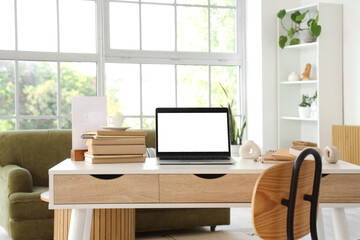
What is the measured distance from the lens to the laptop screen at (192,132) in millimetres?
2734

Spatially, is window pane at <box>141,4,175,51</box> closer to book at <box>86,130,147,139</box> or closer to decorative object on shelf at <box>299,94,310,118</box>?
decorative object on shelf at <box>299,94,310,118</box>

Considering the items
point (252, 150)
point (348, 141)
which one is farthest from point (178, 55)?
point (252, 150)

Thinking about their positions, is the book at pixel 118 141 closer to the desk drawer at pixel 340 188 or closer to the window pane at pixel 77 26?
the desk drawer at pixel 340 188

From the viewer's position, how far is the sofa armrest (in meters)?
3.92

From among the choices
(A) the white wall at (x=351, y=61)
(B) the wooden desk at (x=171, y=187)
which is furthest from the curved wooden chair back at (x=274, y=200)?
(A) the white wall at (x=351, y=61)

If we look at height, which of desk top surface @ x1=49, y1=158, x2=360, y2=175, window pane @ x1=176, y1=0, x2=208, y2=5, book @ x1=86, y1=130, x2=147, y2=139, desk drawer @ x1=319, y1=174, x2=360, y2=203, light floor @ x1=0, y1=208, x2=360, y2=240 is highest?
window pane @ x1=176, y1=0, x2=208, y2=5

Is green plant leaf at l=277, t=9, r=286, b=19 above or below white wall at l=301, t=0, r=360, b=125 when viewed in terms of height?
above

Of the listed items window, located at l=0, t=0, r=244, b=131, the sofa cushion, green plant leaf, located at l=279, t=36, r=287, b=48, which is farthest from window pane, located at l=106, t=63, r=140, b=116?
the sofa cushion

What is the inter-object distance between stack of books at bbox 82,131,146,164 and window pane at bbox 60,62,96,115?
3.08 m

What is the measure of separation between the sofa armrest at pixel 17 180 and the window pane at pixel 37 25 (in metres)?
1.90

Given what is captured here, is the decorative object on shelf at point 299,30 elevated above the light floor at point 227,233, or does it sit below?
above

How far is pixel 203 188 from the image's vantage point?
94.7 inches

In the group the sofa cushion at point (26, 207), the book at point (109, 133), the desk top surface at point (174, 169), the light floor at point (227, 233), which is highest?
the book at point (109, 133)

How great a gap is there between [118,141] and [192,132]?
0.41 metres
